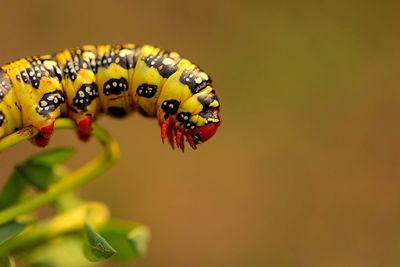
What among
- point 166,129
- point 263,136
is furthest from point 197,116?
point 263,136

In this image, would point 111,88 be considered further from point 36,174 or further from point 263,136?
point 263,136

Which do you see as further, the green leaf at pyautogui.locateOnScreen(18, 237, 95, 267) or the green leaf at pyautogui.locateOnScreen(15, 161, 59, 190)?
the green leaf at pyautogui.locateOnScreen(18, 237, 95, 267)

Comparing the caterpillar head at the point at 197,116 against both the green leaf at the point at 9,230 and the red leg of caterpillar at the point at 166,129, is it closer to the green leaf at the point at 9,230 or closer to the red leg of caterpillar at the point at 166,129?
the red leg of caterpillar at the point at 166,129

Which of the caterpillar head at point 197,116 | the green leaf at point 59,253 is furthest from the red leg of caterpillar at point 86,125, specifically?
the green leaf at point 59,253

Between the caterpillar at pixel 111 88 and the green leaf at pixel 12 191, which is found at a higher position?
the caterpillar at pixel 111 88

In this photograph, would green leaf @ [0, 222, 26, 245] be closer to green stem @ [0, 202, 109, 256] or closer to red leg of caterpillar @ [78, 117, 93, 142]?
green stem @ [0, 202, 109, 256]

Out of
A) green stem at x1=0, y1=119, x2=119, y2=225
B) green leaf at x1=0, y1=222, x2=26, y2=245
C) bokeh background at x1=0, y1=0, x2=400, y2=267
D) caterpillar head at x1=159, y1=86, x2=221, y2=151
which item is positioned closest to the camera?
green leaf at x1=0, y1=222, x2=26, y2=245

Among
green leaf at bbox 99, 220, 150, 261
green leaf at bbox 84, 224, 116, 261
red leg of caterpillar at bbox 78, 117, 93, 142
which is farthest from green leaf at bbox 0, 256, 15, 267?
red leg of caterpillar at bbox 78, 117, 93, 142

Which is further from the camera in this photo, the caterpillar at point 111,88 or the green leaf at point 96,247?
the caterpillar at point 111,88
